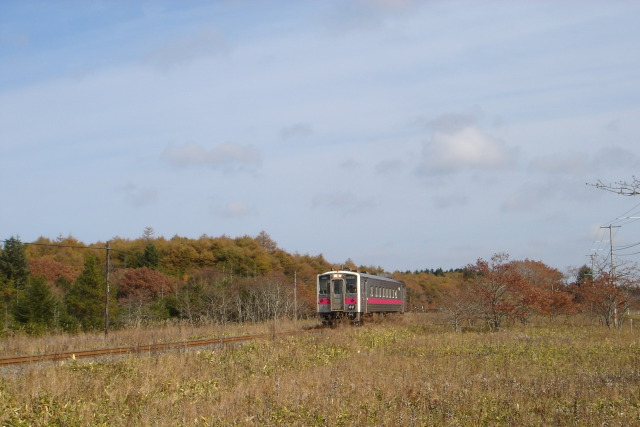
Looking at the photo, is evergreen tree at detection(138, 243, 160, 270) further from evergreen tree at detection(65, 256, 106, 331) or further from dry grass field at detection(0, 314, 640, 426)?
dry grass field at detection(0, 314, 640, 426)

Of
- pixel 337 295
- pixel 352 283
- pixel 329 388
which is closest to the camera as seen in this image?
pixel 329 388

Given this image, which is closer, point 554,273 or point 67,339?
point 67,339

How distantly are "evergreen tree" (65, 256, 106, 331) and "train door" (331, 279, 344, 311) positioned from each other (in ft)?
65.3

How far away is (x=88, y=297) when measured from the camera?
44562mm

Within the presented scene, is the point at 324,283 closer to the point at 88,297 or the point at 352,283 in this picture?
the point at 352,283

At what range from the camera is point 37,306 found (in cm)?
3838

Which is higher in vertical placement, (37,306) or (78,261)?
(78,261)

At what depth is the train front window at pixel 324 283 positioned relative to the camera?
105ft

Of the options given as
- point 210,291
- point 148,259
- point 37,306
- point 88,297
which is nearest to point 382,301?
point 210,291

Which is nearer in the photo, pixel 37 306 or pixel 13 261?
pixel 37 306

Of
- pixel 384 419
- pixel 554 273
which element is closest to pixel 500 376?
pixel 384 419

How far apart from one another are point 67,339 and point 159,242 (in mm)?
66045

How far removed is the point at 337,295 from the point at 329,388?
66.3ft

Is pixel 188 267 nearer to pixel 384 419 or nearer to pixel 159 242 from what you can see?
pixel 159 242
